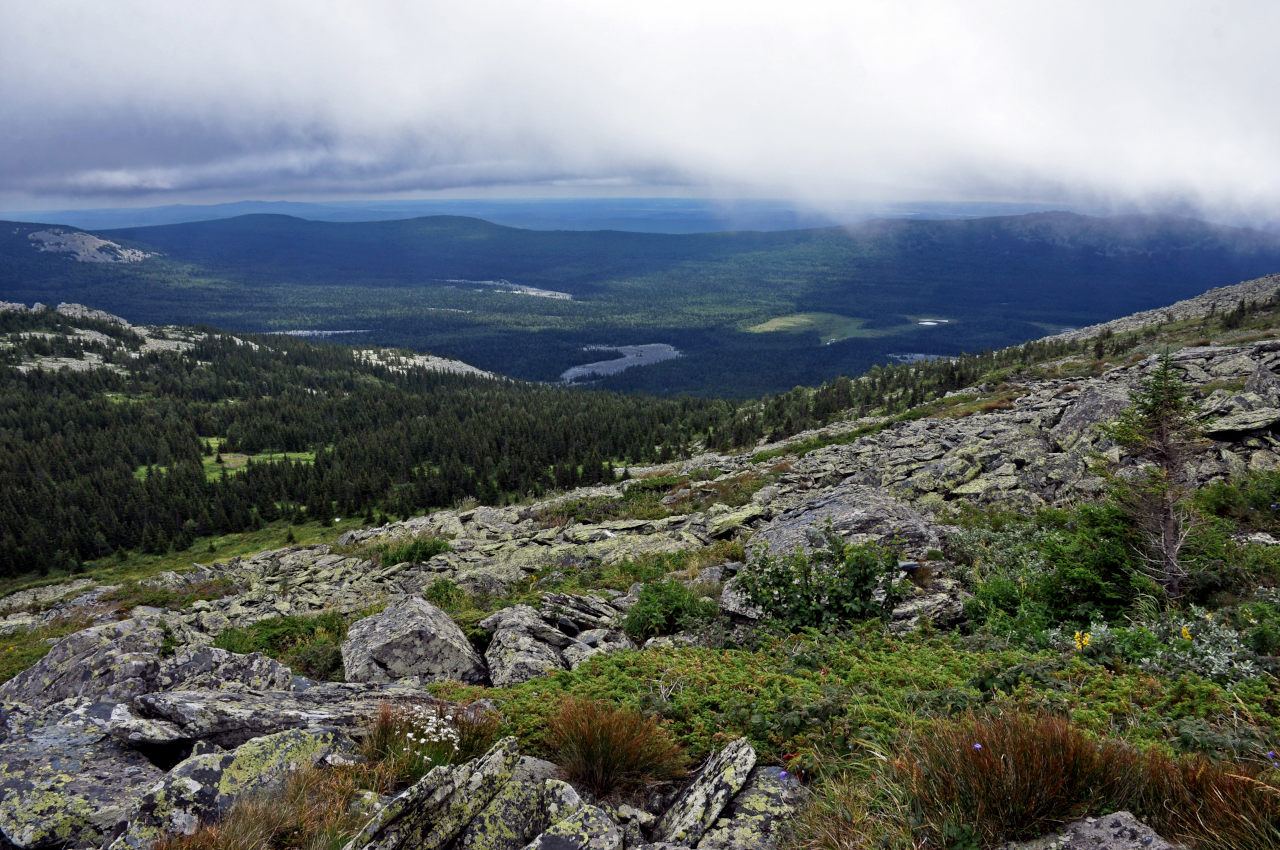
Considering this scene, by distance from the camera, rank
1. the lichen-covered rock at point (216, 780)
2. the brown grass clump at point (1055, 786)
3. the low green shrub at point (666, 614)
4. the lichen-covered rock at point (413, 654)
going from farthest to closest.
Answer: the low green shrub at point (666, 614)
the lichen-covered rock at point (413, 654)
the lichen-covered rock at point (216, 780)
the brown grass clump at point (1055, 786)

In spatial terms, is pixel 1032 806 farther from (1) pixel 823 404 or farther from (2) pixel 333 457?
(2) pixel 333 457

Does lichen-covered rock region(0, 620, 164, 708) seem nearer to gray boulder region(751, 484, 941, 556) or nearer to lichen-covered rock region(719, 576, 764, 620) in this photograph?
lichen-covered rock region(719, 576, 764, 620)

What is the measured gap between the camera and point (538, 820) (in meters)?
4.91

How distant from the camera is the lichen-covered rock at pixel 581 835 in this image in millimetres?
4473

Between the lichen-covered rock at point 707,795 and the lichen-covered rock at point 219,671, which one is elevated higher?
the lichen-covered rock at point 707,795

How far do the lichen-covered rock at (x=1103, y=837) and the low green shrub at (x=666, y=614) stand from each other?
8.13 m

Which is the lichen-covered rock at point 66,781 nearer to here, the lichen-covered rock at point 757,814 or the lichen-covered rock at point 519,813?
the lichen-covered rock at point 519,813

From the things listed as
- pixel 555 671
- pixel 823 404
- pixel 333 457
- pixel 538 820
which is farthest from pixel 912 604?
pixel 333 457

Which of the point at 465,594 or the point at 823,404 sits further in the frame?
the point at 823,404

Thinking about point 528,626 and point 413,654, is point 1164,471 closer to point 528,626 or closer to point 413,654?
point 528,626

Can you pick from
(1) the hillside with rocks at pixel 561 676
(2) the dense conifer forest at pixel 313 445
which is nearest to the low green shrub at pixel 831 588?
(1) the hillside with rocks at pixel 561 676

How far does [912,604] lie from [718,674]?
508cm

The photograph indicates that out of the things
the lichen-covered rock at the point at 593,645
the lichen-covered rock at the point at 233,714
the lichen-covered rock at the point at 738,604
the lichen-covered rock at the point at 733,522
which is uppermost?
the lichen-covered rock at the point at 233,714

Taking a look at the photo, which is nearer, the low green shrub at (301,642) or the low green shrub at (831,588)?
the low green shrub at (831,588)
